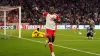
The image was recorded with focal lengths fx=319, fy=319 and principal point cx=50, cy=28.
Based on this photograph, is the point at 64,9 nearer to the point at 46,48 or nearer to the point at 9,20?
the point at 9,20

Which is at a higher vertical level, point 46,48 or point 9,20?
point 9,20

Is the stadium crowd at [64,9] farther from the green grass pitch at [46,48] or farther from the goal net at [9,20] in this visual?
the green grass pitch at [46,48]

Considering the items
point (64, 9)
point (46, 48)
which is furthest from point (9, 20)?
point (64, 9)

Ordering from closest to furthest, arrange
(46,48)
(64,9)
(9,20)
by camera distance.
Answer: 1. (46,48)
2. (9,20)
3. (64,9)

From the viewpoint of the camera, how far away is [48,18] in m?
16.6

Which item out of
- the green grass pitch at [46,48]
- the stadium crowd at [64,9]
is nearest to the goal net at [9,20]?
the stadium crowd at [64,9]

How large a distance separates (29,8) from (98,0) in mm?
16389

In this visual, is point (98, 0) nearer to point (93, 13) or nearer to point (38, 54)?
point (93, 13)

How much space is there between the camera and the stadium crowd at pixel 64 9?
57594mm

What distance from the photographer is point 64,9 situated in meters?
61.7

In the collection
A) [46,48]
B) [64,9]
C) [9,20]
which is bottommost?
[46,48]

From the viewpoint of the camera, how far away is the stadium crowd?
57.6 m

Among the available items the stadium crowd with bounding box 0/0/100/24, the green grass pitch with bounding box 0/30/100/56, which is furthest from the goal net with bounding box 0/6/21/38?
the green grass pitch with bounding box 0/30/100/56

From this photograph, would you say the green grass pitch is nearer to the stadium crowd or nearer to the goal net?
the goal net
